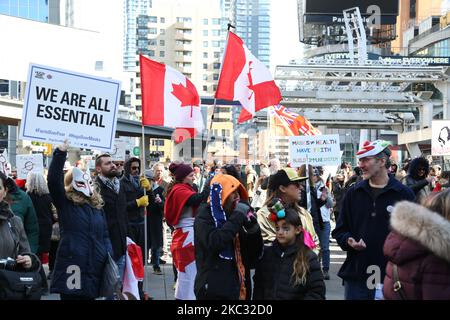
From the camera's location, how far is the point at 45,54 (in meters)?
27.2

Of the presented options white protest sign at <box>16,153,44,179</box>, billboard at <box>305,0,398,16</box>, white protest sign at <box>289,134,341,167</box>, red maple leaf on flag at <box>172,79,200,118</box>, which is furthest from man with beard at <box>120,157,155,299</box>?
billboard at <box>305,0,398,16</box>

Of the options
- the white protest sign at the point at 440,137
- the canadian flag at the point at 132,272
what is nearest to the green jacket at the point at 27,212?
the canadian flag at the point at 132,272

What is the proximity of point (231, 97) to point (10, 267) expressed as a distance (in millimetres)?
5628

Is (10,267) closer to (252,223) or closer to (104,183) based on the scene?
(252,223)

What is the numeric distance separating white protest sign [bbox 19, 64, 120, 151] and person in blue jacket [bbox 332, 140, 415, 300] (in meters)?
2.44

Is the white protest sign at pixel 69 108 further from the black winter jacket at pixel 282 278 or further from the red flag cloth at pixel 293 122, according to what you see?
the red flag cloth at pixel 293 122

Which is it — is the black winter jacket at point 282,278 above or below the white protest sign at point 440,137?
below

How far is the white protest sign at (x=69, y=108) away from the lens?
7.38 m

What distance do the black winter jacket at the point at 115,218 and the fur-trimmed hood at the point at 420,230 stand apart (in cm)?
490

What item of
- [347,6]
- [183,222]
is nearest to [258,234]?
[183,222]

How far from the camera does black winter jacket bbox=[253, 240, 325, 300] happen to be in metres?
5.55

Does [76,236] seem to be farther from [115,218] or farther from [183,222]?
[183,222]

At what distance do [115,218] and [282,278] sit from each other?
11.8 feet

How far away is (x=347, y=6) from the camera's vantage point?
81.6 meters
